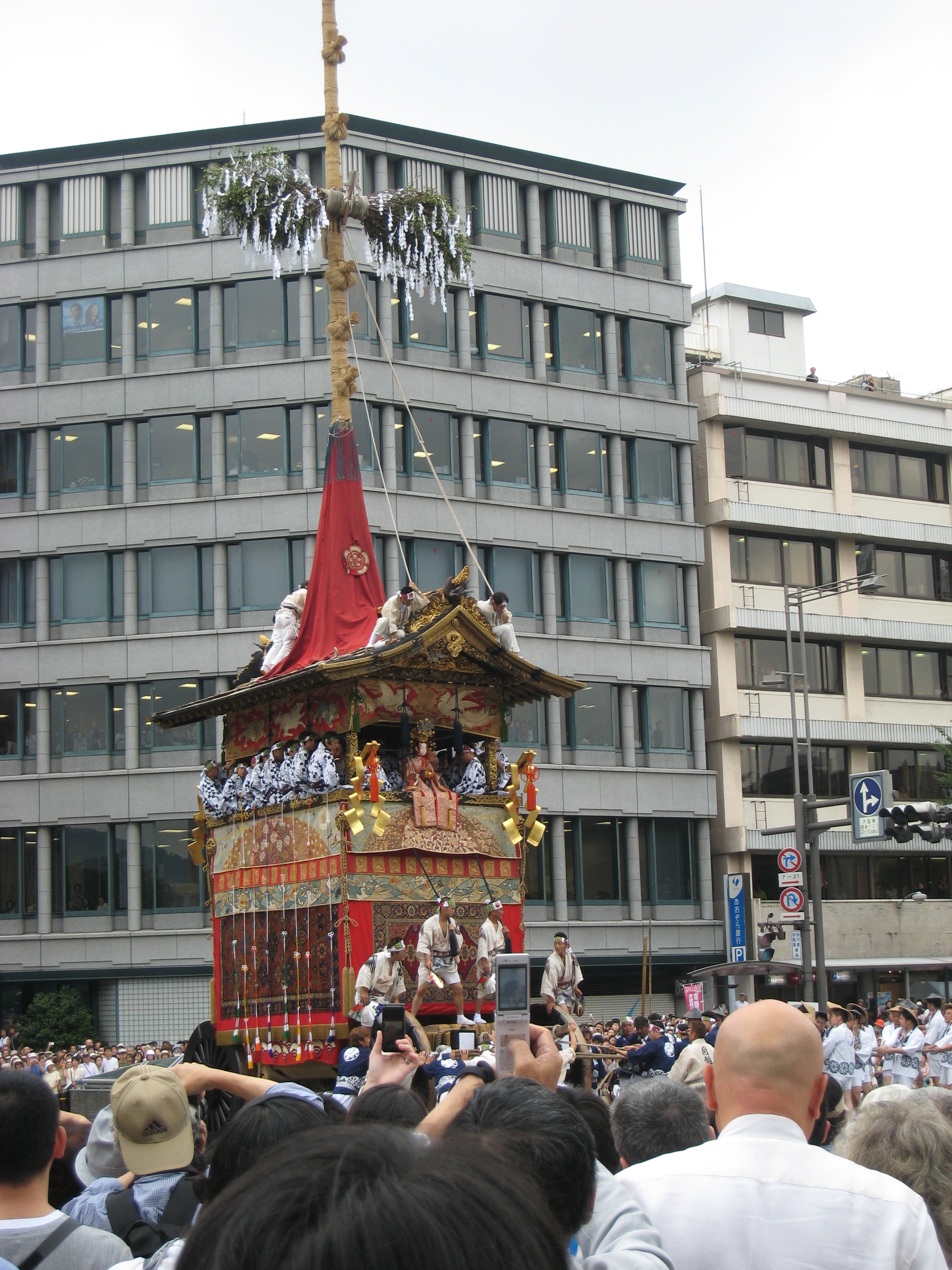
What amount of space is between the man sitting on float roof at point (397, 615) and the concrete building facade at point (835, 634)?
27033 millimetres

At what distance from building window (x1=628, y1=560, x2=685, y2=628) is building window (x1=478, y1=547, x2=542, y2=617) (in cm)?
294

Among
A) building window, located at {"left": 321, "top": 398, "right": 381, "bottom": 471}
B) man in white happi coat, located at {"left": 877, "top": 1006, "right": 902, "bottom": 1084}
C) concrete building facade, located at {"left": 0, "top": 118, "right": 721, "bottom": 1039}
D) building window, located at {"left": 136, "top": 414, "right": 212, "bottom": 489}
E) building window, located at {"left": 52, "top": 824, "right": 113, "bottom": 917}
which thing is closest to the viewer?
man in white happi coat, located at {"left": 877, "top": 1006, "right": 902, "bottom": 1084}

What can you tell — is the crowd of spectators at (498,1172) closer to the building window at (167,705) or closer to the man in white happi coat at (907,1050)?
the man in white happi coat at (907,1050)

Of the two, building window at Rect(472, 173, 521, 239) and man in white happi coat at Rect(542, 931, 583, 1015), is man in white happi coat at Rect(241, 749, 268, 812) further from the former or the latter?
building window at Rect(472, 173, 521, 239)

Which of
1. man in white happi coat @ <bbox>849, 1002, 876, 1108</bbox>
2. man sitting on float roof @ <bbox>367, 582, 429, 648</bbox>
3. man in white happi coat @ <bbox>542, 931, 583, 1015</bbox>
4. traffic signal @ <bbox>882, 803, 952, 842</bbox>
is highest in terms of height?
man sitting on float roof @ <bbox>367, 582, 429, 648</bbox>

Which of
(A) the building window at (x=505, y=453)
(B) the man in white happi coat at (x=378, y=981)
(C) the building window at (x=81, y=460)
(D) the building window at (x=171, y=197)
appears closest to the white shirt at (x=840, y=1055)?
(B) the man in white happi coat at (x=378, y=981)

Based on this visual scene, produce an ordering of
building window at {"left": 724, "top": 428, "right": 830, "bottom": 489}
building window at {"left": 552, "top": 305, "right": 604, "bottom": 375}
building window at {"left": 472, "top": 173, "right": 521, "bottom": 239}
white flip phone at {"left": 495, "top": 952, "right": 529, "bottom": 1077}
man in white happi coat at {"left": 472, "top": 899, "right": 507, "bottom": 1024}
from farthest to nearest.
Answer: building window at {"left": 724, "top": 428, "right": 830, "bottom": 489} < building window at {"left": 552, "top": 305, "right": 604, "bottom": 375} < building window at {"left": 472, "top": 173, "right": 521, "bottom": 239} < man in white happi coat at {"left": 472, "top": 899, "right": 507, "bottom": 1024} < white flip phone at {"left": 495, "top": 952, "right": 529, "bottom": 1077}

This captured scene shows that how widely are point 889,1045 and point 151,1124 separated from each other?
56.1 ft

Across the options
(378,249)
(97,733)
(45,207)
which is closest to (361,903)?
(378,249)

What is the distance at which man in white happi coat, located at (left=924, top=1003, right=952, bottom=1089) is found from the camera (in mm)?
19719

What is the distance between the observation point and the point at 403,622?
17.6m

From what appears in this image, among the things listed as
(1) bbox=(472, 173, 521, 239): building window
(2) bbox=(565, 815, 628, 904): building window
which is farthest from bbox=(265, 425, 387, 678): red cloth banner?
(1) bbox=(472, 173, 521, 239): building window

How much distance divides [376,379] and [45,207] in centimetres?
1030

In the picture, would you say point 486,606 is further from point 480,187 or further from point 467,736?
point 480,187
